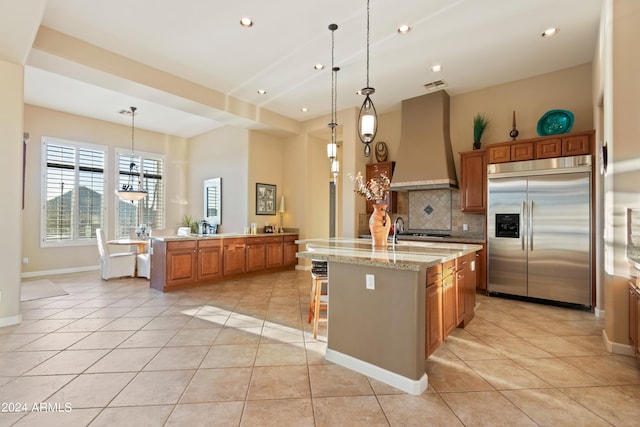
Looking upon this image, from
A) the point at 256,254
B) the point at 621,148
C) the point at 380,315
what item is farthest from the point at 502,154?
the point at 256,254

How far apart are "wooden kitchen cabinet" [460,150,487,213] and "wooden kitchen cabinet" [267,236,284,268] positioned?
3.85 m

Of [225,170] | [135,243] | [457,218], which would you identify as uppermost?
[225,170]

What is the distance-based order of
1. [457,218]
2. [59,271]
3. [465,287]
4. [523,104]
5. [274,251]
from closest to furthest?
[465,287] → [523,104] → [457,218] → [59,271] → [274,251]

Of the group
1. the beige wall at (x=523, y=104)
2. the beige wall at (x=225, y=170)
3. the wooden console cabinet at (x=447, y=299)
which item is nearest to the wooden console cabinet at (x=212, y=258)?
the beige wall at (x=225, y=170)

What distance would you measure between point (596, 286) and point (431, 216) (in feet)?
8.52

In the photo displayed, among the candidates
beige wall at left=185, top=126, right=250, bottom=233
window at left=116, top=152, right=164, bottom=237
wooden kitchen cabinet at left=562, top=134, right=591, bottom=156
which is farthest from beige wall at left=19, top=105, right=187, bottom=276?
wooden kitchen cabinet at left=562, top=134, right=591, bottom=156

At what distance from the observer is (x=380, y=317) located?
236cm

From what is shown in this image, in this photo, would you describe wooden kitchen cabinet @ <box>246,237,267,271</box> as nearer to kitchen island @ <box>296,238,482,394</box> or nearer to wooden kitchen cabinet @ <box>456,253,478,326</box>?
kitchen island @ <box>296,238,482,394</box>

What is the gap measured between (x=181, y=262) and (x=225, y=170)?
9.90ft

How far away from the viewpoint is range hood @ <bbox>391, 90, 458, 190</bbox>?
5.50 m

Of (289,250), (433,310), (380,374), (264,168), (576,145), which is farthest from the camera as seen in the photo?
(264,168)

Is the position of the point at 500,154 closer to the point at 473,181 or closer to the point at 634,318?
the point at 473,181

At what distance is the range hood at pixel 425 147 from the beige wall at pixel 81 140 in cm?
622

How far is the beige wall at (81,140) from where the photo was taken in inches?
248
